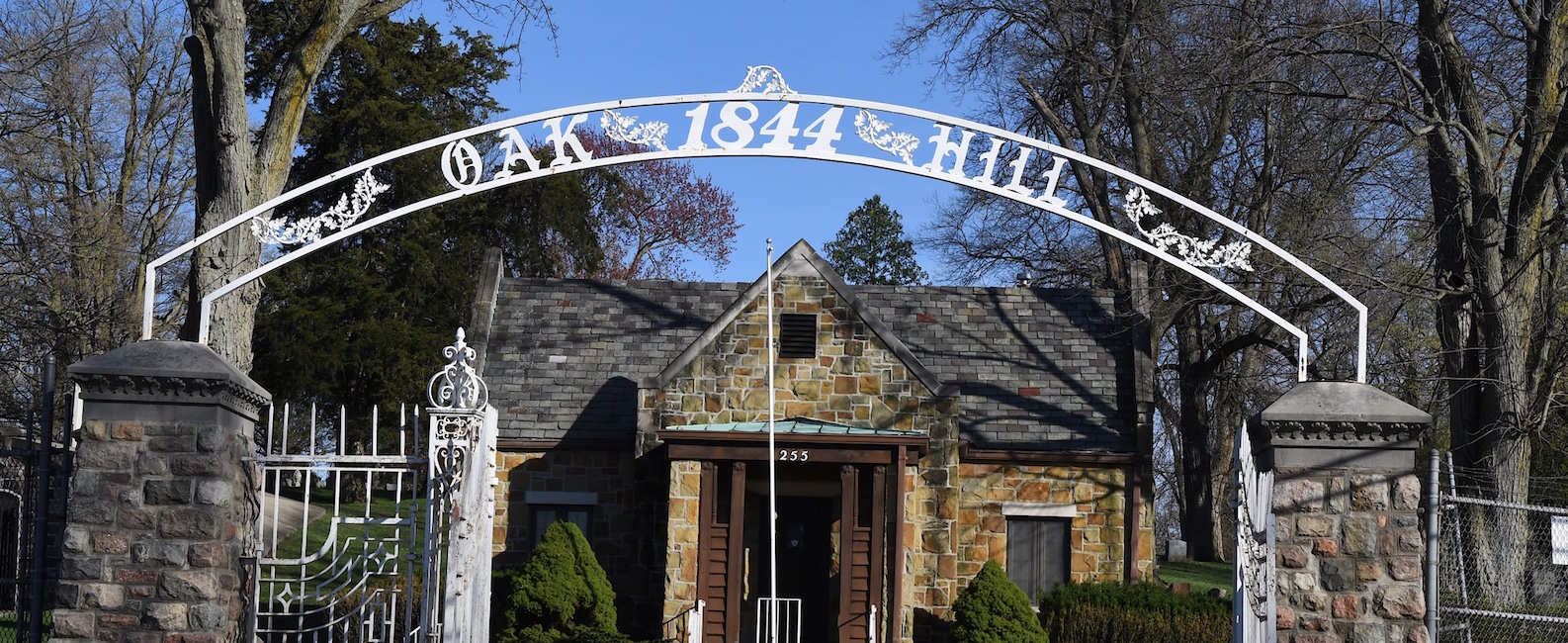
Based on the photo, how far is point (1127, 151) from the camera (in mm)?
26516

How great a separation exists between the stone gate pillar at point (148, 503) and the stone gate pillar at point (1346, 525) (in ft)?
19.5

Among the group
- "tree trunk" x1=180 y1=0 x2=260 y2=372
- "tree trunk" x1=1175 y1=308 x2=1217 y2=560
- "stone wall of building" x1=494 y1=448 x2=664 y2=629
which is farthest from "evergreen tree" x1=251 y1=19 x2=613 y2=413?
"tree trunk" x1=180 y1=0 x2=260 y2=372

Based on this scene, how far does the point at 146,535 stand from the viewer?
859cm

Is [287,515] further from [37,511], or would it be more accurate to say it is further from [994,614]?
[37,511]

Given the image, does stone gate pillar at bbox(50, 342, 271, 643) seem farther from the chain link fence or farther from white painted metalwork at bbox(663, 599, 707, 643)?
white painted metalwork at bbox(663, 599, 707, 643)

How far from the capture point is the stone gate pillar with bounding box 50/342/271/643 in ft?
28.0

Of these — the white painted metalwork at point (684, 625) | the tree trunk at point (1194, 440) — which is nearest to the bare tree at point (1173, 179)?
the tree trunk at point (1194, 440)

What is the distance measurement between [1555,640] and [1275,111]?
13.7 meters

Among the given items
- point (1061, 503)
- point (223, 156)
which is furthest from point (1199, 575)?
point (223, 156)

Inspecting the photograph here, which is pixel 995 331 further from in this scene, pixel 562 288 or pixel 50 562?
pixel 50 562

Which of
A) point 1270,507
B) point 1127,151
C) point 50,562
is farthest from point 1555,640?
point 1127,151

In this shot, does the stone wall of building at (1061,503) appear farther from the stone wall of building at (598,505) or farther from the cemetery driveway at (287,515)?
the cemetery driveway at (287,515)

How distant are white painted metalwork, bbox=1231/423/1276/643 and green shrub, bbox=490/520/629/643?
815 centimetres

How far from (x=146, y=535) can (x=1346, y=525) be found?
22.1 feet
